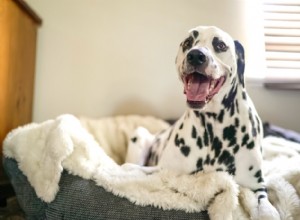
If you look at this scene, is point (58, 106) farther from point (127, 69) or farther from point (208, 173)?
point (208, 173)

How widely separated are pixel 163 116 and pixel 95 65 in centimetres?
66

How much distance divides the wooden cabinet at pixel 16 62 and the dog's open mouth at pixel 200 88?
1.05 metres

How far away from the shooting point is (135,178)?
120 cm

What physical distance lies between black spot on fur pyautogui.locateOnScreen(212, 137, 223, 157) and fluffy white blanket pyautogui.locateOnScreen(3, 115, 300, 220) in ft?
0.45

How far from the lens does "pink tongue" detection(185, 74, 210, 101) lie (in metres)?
1.18

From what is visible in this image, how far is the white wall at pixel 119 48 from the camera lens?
7.61 feet

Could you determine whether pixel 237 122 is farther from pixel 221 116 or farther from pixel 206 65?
pixel 206 65

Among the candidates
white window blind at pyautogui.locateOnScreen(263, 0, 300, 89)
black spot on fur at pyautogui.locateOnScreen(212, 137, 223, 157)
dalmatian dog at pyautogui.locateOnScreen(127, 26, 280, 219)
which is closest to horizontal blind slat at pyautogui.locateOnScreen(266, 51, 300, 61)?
white window blind at pyautogui.locateOnScreen(263, 0, 300, 89)

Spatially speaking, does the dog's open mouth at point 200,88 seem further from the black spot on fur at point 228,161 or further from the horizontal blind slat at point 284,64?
the horizontal blind slat at point 284,64

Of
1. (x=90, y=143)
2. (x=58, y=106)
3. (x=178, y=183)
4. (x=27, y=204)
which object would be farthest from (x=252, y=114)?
(x=58, y=106)

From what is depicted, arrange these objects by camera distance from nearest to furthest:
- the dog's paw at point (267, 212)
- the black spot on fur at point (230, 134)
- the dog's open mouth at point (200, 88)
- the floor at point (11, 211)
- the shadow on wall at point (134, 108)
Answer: the dog's paw at point (267, 212) → the dog's open mouth at point (200, 88) → the black spot on fur at point (230, 134) → the floor at point (11, 211) → the shadow on wall at point (134, 108)

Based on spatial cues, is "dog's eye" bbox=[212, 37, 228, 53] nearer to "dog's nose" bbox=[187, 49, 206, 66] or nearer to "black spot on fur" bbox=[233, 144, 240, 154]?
"dog's nose" bbox=[187, 49, 206, 66]

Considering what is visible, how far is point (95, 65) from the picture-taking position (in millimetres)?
2365

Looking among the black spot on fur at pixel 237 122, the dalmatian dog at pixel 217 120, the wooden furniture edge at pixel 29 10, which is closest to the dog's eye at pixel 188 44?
the dalmatian dog at pixel 217 120
